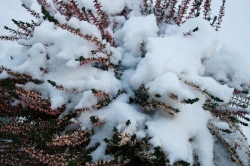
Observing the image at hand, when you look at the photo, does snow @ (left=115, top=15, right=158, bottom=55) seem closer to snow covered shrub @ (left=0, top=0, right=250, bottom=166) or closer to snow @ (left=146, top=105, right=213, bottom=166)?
snow covered shrub @ (left=0, top=0, right=250, bottom=166)

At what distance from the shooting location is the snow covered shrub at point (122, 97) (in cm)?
107

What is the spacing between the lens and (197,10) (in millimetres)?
1631

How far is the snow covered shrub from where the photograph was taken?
42.3 inches

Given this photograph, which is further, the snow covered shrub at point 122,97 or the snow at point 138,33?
the snow at point 138,33

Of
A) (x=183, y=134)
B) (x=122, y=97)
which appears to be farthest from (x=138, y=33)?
(x=183, y=134)

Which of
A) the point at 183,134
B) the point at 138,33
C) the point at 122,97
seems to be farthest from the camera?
the point at 138,33

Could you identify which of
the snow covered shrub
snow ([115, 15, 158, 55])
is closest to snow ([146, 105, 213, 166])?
the snow covered shrub

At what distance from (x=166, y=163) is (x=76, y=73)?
703mm

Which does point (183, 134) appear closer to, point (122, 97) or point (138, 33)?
point (122, 97)

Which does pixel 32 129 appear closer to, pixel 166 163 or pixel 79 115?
pixel 79 115

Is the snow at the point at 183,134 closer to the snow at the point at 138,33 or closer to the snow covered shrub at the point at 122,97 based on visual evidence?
the snow covered shrub at the point at 122,97

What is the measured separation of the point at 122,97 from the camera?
1.30 metres

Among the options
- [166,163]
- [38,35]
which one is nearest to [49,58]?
[38,35]

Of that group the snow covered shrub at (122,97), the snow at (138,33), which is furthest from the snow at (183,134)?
the snow at (138,33)
